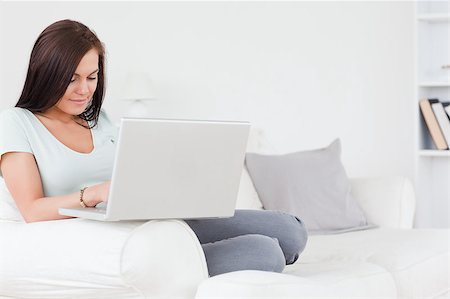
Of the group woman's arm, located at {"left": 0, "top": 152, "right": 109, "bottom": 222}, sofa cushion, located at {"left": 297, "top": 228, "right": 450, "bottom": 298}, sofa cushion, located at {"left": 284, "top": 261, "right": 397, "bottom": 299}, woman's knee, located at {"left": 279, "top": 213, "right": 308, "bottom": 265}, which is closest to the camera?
woman's arm, located at {"left": 0, "top": 152, "right": 109, "bottom": 222}

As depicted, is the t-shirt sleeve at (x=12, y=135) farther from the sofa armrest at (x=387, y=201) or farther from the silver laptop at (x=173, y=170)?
the sofa armrest at (x=387, y=201)

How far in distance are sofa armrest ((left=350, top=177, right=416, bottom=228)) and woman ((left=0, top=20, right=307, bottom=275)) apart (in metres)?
1.27

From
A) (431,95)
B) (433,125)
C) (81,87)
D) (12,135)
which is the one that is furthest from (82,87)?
(431,95)

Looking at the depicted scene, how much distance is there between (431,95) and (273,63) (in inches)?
31.4

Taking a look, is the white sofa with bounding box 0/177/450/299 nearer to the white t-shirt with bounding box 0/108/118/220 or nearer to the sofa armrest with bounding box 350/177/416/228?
the white t-shirt with bounding box 0/108/118/220

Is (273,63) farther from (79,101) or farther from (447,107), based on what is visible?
(79,101)

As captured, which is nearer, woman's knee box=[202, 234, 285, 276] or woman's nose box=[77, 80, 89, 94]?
woman's knee box=[202, 234, 285, 276]

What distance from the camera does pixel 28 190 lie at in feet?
6.93

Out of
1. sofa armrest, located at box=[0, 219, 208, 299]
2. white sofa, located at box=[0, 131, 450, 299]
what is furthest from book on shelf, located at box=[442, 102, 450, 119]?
sofa armrest, located at box=[0, 219, 208, 299]

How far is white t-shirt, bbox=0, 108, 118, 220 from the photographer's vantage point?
2156 millimetres

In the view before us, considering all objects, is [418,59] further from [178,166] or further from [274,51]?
[178,166]

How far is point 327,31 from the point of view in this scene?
4.38 metres

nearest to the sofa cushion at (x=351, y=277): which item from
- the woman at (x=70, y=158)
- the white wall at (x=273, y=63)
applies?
the woman at (x=70, y=158)

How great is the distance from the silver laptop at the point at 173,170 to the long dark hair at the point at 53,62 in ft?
1.14
